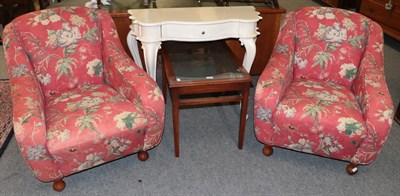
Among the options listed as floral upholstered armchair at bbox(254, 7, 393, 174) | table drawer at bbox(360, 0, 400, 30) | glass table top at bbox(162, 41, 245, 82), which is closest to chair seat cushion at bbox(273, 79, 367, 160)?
floral upholstered armchair at bbox(254, 7, 393, 174)

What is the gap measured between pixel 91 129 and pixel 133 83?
1.06 ft

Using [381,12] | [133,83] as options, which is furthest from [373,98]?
[381,12]

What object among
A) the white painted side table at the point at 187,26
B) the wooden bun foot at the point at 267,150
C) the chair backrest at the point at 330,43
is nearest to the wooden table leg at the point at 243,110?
the wooden bun foot at the point at 267,150

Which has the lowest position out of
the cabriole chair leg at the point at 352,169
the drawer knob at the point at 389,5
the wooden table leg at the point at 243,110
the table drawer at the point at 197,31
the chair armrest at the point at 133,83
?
the cabriole chair leg at the point at 352,169

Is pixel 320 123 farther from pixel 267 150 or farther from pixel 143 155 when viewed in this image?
pixel 143 155

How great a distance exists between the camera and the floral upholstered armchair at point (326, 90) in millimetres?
1694

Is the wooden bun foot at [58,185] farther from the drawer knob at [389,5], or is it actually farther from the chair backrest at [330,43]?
the drawer knob at [389,5]

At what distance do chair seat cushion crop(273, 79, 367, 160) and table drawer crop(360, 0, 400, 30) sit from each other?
6.37ft

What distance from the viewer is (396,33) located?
3.33m

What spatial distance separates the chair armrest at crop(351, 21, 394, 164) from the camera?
165 cm

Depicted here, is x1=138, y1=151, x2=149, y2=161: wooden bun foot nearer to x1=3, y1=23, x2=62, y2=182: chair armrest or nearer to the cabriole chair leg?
x1=3, y1=23, x2=62, y2=182: chair armrest

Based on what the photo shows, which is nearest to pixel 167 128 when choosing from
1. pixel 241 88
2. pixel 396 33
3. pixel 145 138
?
pixel 145 138

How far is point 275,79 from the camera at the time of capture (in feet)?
5.95

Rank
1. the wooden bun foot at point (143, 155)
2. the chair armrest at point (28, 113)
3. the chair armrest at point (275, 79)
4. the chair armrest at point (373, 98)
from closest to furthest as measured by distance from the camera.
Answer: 1. the chair armrest at point (28, 113)
2. the chair armrest at point (373, 98)
3. the chair armrest at point (275, 79)
4. the wooden bun foot at point (143, 155)
